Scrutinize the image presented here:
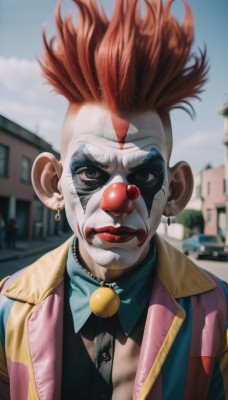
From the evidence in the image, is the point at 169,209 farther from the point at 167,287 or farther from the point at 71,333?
the point at 71,333

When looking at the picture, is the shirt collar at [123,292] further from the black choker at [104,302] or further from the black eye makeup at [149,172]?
the black eye makeup at [149,172]

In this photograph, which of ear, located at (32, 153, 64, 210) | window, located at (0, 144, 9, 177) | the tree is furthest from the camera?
the tree

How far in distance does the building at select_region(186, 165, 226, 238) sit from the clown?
2292cm

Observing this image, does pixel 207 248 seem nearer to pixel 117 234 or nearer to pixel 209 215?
pixel 117 234

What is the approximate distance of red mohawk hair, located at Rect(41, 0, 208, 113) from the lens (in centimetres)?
133

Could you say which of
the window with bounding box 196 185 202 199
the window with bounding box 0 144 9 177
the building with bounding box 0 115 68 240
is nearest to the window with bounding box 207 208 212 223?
the window with bounding box 196 185 202 199

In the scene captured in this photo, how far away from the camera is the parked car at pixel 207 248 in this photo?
1245 cm

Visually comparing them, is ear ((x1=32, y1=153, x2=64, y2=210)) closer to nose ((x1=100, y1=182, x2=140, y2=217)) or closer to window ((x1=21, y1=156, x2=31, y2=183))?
nose ((x1=100, y1=182, x2=140, y2=217))

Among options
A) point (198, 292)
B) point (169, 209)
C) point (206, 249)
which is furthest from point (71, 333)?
point (206, 249)

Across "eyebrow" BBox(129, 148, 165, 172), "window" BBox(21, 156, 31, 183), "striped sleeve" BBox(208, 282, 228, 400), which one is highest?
"window" BBox(21, 156, 31, 183)

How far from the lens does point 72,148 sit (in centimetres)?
142

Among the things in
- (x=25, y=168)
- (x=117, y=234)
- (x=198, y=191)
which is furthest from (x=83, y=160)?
(x=198, y=191)

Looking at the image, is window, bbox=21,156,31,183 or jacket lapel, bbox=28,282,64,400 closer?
jacket lapel, bbox=28,282,64,400

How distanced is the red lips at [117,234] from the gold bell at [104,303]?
227mm
